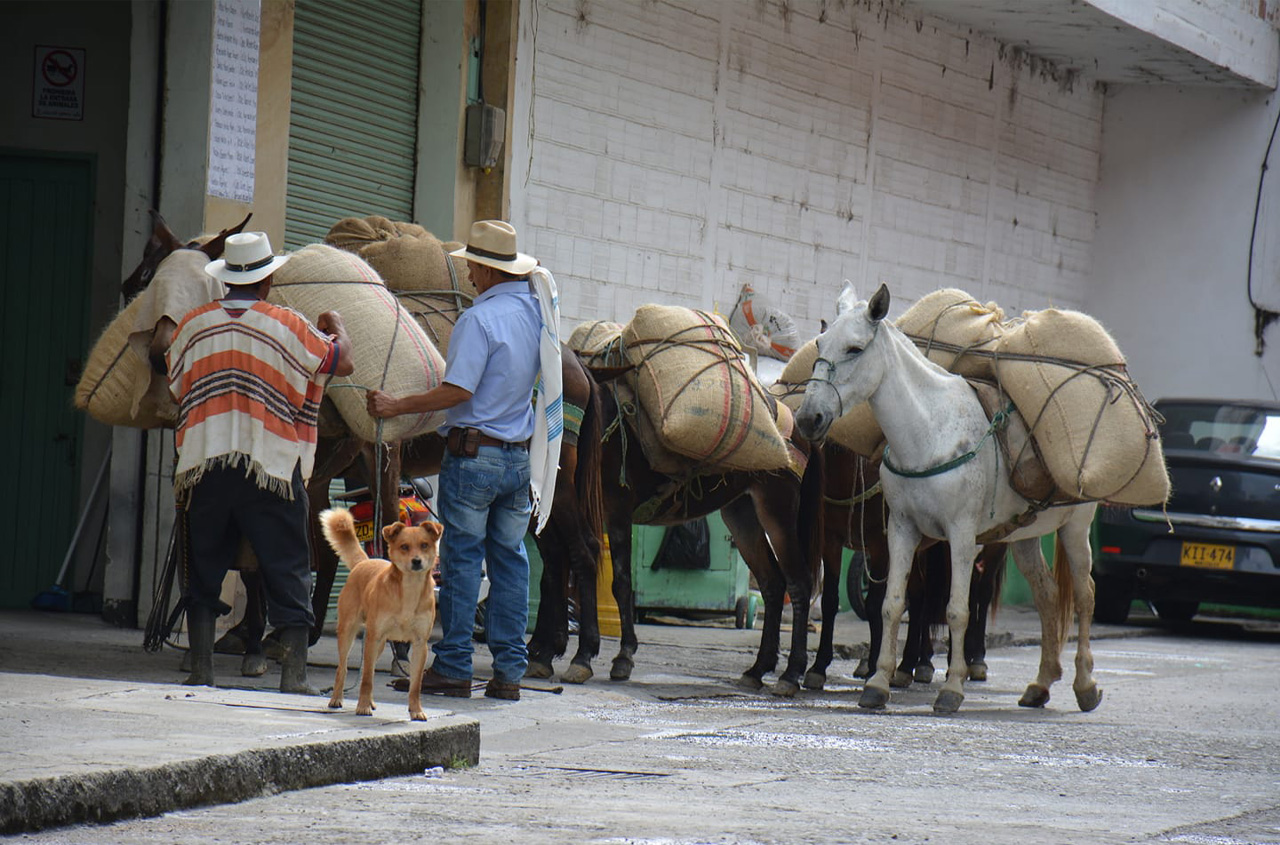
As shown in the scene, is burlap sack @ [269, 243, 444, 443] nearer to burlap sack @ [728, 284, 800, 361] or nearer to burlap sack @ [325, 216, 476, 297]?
burlap sack @ [325, 216, 476, 297]

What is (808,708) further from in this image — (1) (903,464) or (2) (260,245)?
(2) (260,245)

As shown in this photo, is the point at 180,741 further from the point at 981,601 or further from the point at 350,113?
the point at 350,113

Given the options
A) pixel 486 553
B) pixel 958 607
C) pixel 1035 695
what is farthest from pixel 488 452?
pixel 1035 695

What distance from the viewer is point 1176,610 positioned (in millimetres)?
17328

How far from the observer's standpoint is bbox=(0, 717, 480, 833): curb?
4.76m

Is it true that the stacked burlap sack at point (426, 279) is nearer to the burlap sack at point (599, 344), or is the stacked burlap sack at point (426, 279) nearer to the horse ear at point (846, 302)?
the burlap sack at point (599, 344)

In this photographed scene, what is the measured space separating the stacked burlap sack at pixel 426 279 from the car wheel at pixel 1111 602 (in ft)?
30.0

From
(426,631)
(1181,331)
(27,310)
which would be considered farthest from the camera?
(1181,331)

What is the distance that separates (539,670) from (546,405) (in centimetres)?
182

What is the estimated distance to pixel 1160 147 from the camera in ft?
70.4

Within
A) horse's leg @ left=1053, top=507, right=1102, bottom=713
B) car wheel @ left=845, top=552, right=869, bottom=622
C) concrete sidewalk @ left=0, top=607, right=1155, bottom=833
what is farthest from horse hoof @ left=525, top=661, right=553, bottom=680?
car wheel @ left=845, top=552, right=869, bottom=622

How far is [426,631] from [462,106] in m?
6.96

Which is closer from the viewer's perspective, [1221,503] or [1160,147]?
[1221,503]

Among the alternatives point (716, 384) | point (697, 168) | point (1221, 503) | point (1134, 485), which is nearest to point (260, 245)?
point (716, 384)
